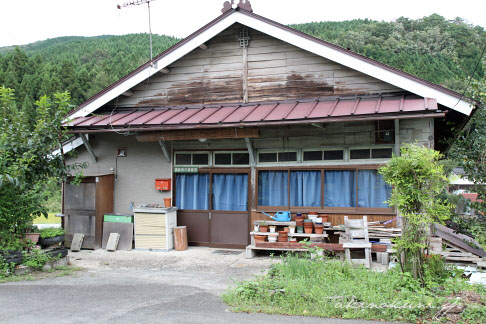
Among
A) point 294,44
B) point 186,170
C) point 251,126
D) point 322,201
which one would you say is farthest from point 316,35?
point 251,126

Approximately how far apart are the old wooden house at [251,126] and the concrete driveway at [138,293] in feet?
6.03

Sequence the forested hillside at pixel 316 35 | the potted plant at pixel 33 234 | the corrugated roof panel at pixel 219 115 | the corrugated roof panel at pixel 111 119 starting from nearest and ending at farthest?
1. the potted plant at pixel 33 234
2. the corrugated roof panel at pixel 219 115
3. the corrugated roof panel at pixel 111 119
4. the forested hillside at pixel 316 35

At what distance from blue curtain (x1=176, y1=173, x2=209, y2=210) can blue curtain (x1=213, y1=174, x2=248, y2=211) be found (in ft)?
0.93

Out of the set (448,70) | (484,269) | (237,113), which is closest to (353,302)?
(484,269)

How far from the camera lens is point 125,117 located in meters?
11.2

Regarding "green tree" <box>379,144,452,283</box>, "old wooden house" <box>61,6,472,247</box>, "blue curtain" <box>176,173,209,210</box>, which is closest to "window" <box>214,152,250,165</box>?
"old wooden house" <box>61,6,472,247</box>

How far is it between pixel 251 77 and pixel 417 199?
6089mm

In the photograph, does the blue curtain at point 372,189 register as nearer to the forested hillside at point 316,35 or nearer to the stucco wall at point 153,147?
the stucco wall at point 153,147

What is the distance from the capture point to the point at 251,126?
9.66 metres

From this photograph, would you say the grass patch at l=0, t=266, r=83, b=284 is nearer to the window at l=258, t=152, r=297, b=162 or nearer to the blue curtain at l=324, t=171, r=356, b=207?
the window at l=258, t=152, r=297, b=162

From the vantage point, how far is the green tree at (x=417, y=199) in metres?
5.98

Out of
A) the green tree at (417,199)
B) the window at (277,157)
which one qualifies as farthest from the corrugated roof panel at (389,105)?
the green tree at (417,199)

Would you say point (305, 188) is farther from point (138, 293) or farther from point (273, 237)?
point (138, 293)

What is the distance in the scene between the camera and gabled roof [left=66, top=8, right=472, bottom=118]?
900cm
